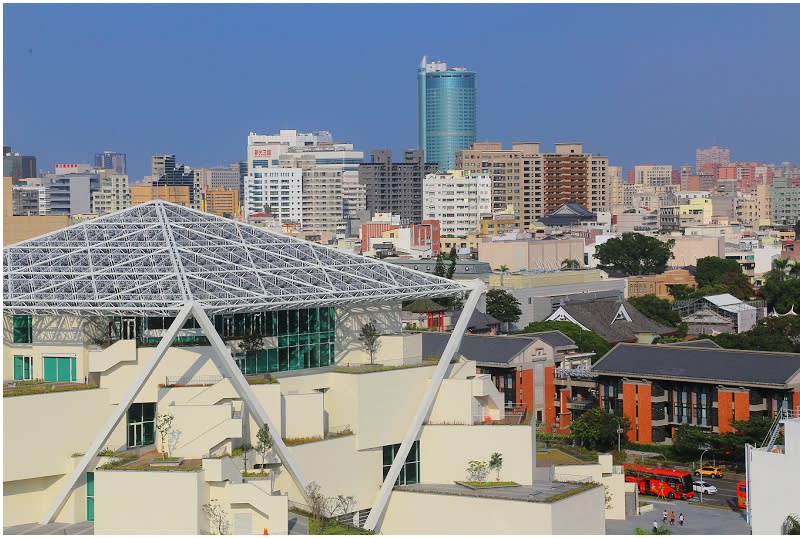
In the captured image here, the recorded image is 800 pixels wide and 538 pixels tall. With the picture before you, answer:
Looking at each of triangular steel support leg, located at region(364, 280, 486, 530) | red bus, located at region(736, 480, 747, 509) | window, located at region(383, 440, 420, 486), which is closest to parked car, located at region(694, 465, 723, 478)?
red bus, located at region(736, 480, 747, 509)

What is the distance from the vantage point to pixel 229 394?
94.2ft

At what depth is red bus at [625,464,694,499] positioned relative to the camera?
A: 116ft

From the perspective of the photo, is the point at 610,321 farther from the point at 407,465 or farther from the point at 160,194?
the point at 160,194

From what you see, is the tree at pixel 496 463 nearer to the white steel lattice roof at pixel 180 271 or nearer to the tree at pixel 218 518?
the white steel lattice roof at pixel 180 271

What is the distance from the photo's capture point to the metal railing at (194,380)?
29102 millimetres

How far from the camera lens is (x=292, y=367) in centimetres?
3097

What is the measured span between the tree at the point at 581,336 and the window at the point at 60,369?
74.7ft

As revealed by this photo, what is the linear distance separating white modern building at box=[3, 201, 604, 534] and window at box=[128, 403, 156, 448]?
39 mm

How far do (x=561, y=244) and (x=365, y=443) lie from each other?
5263 centimetres

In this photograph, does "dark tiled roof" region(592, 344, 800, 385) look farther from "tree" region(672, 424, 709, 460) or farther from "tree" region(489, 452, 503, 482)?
"tree" region(489, 452, 503, 482)

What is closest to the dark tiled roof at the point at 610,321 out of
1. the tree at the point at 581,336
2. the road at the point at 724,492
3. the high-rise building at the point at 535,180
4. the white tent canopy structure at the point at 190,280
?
the tree at the point at 581,336

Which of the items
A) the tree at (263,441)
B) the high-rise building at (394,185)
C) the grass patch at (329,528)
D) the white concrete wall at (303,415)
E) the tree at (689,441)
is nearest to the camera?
the grass patch at (329,528)

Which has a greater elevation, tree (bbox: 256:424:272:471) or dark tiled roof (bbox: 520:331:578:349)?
dark tiled roof (bbox: 520:331:578:349)

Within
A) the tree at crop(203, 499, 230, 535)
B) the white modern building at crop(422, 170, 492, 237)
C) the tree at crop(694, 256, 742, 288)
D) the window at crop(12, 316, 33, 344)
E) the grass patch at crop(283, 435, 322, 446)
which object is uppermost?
the white modern building at crop(422, 170, 492, 237)
